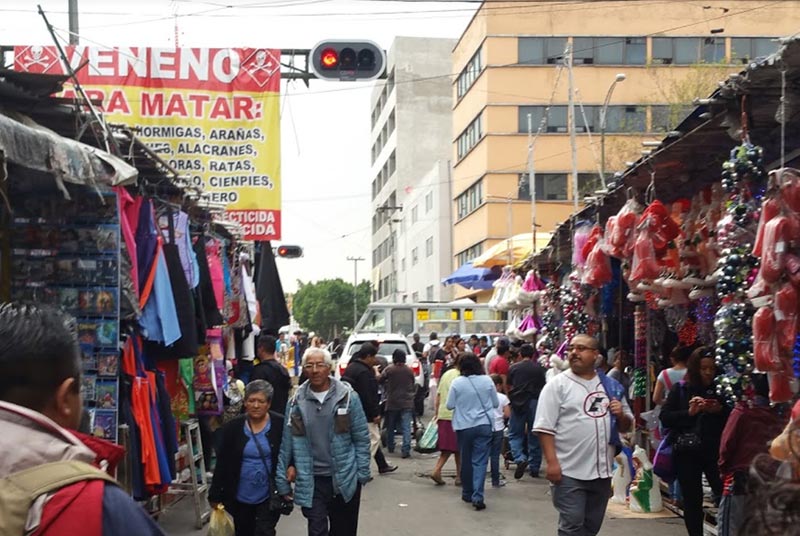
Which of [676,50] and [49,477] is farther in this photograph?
[676,50]

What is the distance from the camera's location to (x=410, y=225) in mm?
70375

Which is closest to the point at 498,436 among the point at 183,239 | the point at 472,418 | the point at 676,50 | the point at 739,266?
the point at 472,418

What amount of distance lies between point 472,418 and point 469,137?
42.1 m

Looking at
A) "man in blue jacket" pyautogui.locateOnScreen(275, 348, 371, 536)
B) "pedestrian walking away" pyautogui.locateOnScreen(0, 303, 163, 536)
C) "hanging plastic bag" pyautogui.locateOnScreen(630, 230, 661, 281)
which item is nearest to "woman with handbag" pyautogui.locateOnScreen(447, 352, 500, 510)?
"hanging plastic bag" pyautogui.locateOnScreen(630, 230, 661, 281)

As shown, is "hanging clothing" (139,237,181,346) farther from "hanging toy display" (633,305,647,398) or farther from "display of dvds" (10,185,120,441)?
"hanging toy display" (633,305,647,398)

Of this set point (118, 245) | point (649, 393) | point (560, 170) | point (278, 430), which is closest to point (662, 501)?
point (649, 393)

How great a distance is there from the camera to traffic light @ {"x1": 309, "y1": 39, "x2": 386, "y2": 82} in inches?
426

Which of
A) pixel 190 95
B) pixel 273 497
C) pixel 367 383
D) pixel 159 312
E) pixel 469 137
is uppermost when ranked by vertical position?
pixel 469 137

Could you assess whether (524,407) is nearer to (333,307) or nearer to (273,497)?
(273,497)

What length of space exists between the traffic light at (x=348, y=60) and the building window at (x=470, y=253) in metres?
38.2

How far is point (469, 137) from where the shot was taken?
52656 mm

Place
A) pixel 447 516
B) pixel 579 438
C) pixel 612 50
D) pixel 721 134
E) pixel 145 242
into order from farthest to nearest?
pixel 612 50
pixel 447 516
pixel 145 242
pixel 721 134
pixel 579 438

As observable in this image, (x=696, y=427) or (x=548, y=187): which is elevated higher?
(x=548, y=187)

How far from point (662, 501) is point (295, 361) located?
20990 millimetres
